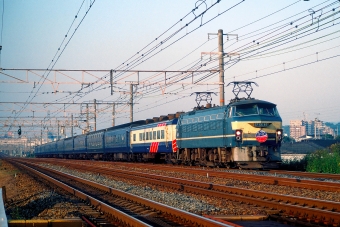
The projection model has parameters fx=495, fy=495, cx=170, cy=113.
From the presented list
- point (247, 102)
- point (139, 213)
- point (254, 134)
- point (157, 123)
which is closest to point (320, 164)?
point (254, 134)

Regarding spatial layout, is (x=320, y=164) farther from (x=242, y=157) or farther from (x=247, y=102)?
(x=247, y=102)

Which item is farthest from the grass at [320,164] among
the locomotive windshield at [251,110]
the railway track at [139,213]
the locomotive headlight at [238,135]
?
the railway track at [139,213]

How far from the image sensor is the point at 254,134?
25328 millimetres

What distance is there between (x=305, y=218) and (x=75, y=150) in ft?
196

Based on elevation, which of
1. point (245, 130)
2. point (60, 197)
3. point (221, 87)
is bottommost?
point (60, 197)

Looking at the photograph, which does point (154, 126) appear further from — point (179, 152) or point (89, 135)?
point (89, 135)

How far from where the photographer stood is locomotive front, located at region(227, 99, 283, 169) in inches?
991

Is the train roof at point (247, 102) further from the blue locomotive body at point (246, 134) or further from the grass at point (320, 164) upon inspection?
the grass at point (320, 164)

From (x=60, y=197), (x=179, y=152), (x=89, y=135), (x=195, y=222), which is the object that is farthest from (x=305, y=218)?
(x=89, y=135)

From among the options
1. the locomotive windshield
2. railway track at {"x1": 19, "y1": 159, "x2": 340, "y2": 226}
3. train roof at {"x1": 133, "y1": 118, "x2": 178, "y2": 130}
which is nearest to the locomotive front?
the locomotive windshield

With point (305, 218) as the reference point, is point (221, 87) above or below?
above

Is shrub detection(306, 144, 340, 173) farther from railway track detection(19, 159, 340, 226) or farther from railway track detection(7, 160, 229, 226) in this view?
railway track detection(7, 160, 229, 226)

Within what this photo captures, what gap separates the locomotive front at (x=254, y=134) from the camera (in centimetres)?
2517

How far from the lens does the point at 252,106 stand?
25969mm
